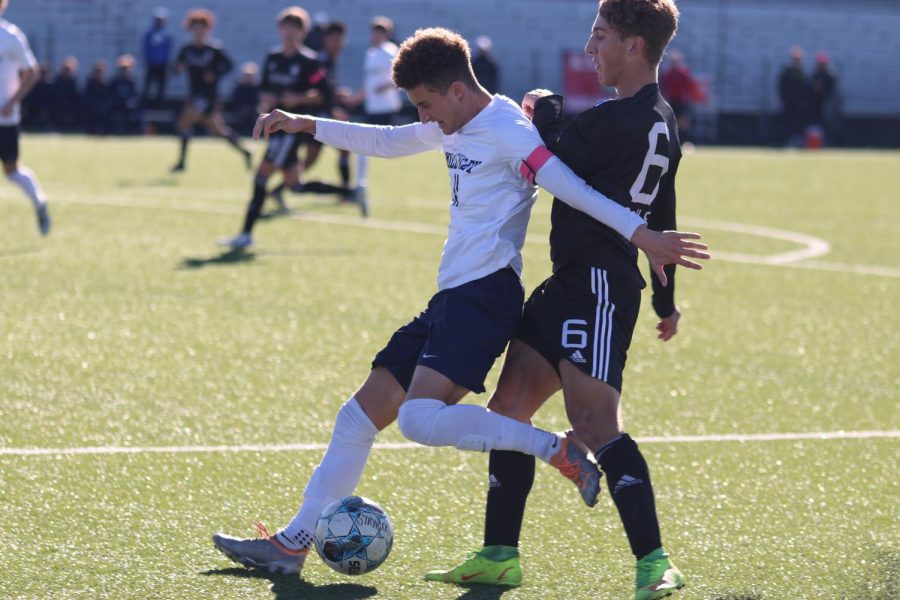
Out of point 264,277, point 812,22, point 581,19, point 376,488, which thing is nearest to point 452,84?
point 376,488

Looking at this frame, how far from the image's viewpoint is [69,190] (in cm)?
1686

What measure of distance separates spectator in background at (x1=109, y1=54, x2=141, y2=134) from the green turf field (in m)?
17.3

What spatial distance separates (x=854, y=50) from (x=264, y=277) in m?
38.1

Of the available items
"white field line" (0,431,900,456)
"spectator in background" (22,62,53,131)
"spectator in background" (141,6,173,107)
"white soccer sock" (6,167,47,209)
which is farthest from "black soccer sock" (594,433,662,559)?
"spectator in background" (22,62,53,131)

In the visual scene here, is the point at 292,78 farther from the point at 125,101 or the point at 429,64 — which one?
the point at 125,101

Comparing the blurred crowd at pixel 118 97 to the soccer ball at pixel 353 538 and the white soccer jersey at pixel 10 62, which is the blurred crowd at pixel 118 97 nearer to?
the white soccer jersey at pixel 10 62

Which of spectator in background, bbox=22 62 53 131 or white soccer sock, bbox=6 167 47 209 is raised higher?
white soccer sock, bbox=6 167 47 209

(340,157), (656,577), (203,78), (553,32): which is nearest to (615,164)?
(656,577)

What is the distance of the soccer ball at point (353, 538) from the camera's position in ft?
13.8

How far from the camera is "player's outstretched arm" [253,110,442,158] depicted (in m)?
4.52

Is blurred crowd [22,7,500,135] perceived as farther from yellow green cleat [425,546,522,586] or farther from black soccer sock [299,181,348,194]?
yellow green cleat [425,546,522,586]

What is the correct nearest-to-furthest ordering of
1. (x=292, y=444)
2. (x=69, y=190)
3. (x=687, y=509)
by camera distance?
(x=687, y=509), (x=292, y=444), (x=69, y=190)

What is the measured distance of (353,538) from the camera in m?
4.19

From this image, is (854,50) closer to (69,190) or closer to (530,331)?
(69,190)
